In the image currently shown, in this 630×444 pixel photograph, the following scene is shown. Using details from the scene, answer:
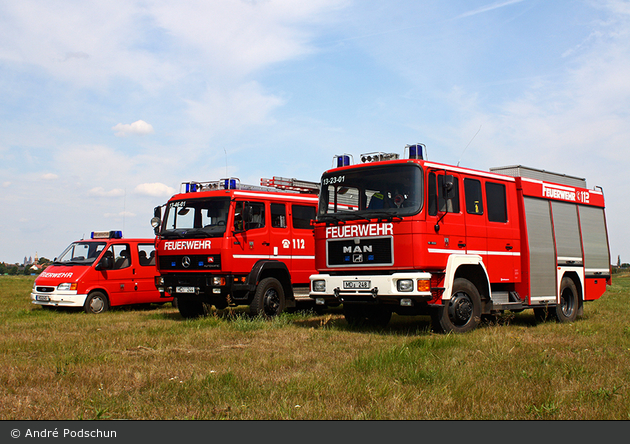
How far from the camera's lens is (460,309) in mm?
9602

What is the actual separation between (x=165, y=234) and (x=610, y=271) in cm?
1029

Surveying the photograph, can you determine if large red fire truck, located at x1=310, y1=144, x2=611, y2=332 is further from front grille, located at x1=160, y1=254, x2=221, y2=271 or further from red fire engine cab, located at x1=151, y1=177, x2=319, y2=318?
front grille, located at x1=160, y1=254, x2=221, y2=271

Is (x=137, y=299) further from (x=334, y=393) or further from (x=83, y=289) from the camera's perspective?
(x=334, y=393)

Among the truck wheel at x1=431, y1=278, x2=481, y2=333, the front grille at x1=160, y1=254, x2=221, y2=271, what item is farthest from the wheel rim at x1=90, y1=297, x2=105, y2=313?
the truck wheel at x1=431, y1=278, x2=481, y2=333

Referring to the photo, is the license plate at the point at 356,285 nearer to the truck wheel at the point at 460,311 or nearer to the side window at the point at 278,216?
the truck wheel at the point at 460,311

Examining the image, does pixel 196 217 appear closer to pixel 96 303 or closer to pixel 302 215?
pixel 302 215

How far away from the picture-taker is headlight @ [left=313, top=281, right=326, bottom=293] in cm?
995

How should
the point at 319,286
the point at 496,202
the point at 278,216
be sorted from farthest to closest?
the point at 278,216 → the point at 496,202 → the point at 319,286

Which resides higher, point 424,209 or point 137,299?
point 424,209

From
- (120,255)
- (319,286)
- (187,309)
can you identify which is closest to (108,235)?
(120,255)

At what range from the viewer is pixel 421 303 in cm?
905

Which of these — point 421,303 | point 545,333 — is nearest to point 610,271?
point 545,333

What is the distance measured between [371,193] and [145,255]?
339 inches

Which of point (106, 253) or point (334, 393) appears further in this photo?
point (106, 253)
